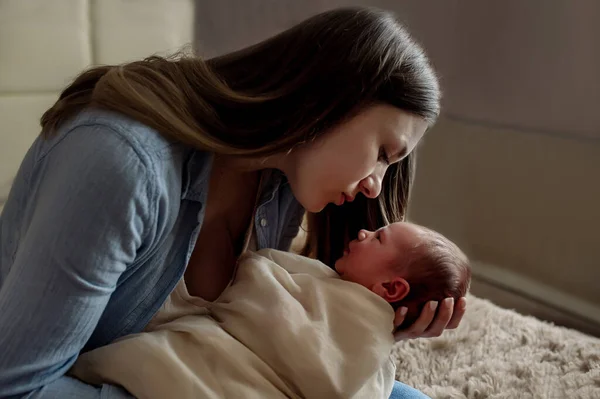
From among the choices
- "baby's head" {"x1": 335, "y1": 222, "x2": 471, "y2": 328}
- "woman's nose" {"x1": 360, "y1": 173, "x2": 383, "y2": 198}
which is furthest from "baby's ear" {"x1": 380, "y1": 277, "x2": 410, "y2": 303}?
"woman's nose" {"x1": 360, "y1": 173, "x2": 383, "y2": 198}

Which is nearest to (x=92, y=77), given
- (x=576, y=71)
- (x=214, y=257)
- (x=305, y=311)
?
(x=214, y=257)

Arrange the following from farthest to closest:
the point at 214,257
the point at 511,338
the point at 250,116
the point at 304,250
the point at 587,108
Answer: the point at 587,108 < the point at 511,338 < the point at 304,250 < the point at 214,257 < the point at 250,116

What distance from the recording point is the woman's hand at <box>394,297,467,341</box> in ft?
3.29

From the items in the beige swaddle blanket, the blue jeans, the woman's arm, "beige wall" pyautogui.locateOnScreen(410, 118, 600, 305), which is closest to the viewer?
the woman's arm

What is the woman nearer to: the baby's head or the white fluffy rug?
the baby's head

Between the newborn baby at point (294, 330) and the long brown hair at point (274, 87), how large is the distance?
→ 222 mm

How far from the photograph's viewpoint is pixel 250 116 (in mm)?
905

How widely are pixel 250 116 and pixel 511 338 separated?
0.97 m

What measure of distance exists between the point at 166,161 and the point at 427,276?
451mm

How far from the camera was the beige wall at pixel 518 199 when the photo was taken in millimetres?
1805

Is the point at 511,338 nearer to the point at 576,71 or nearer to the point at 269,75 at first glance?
the point at 576,71

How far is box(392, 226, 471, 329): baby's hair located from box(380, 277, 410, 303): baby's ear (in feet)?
0.05

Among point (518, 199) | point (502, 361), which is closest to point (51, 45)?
point (502, 361)

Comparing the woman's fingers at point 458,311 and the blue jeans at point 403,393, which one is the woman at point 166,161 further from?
the blue jeans at point 403,393
